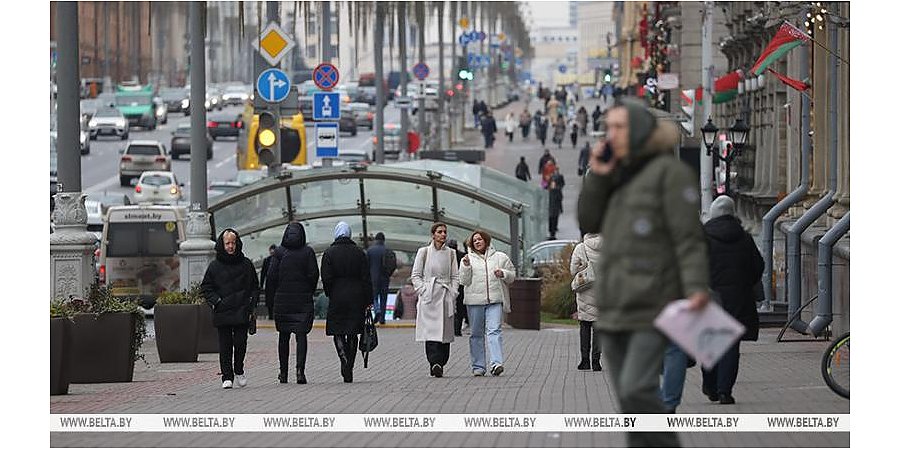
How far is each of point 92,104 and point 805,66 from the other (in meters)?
75.4

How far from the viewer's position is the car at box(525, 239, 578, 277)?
35.8 metres

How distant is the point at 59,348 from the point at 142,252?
2145 cm

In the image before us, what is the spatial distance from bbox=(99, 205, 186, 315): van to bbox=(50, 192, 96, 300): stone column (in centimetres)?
1580

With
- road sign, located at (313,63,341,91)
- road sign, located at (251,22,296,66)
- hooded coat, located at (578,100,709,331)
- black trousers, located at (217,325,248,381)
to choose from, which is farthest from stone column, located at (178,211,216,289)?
hooded coat, located at (578,100,709,331)

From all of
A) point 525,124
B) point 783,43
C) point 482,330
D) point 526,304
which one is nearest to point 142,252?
point 526,304

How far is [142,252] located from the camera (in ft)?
123

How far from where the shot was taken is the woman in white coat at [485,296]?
19.5 m

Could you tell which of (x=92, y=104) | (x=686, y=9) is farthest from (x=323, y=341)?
(x=92, y=104)

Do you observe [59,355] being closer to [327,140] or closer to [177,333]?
[177,333]

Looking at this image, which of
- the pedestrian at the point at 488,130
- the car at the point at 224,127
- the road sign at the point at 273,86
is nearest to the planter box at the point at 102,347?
the road sign at the point at 273,86

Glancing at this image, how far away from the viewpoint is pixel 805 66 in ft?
96.5

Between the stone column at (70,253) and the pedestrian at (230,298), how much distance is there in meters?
3.21
